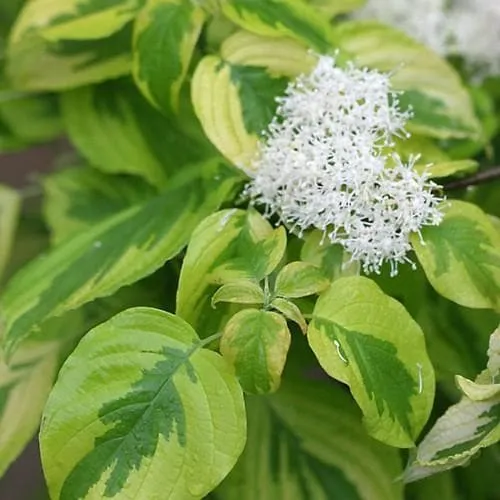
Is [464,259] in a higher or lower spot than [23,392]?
higher

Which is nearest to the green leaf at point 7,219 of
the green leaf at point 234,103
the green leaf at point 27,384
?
the green leaf at point 27,384

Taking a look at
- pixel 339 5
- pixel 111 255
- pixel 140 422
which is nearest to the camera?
pixel 140 422

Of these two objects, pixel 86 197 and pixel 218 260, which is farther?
pixel 86 197

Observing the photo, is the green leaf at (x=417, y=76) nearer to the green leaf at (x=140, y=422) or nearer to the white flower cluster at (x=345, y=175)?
the white flower cluster at (x=345, y=175)

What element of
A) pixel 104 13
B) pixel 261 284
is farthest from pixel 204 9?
pixel 261 284

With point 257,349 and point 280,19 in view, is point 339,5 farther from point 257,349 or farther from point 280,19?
point 257,349

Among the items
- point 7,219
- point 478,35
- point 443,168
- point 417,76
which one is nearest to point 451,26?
point 478,35

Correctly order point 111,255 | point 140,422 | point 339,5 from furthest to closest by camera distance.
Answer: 1. point 339,5
2. point 111,255
3. point 140,422
